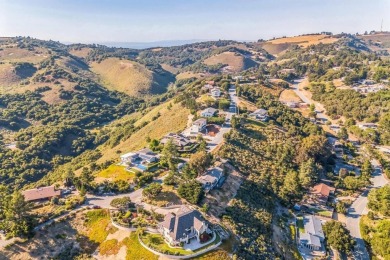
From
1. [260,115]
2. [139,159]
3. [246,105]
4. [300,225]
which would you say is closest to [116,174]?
[139,159]

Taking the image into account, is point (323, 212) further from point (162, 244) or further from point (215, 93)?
point (215, 93)

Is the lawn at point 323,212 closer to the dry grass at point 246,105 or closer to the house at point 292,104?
the dry grass at point 246,105

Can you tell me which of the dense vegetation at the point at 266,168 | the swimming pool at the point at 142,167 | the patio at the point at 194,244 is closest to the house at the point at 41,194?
the swimming pool at the point at 142,167

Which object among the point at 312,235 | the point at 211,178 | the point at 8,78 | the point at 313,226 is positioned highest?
→ the point at 8,78

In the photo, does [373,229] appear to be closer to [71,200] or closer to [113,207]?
[113,207]

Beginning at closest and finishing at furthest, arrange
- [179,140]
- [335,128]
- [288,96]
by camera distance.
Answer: [179,140] → [335,128] → [288,96]

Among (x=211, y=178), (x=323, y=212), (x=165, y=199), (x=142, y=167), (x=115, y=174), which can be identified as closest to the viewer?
(x=165, y=199)
